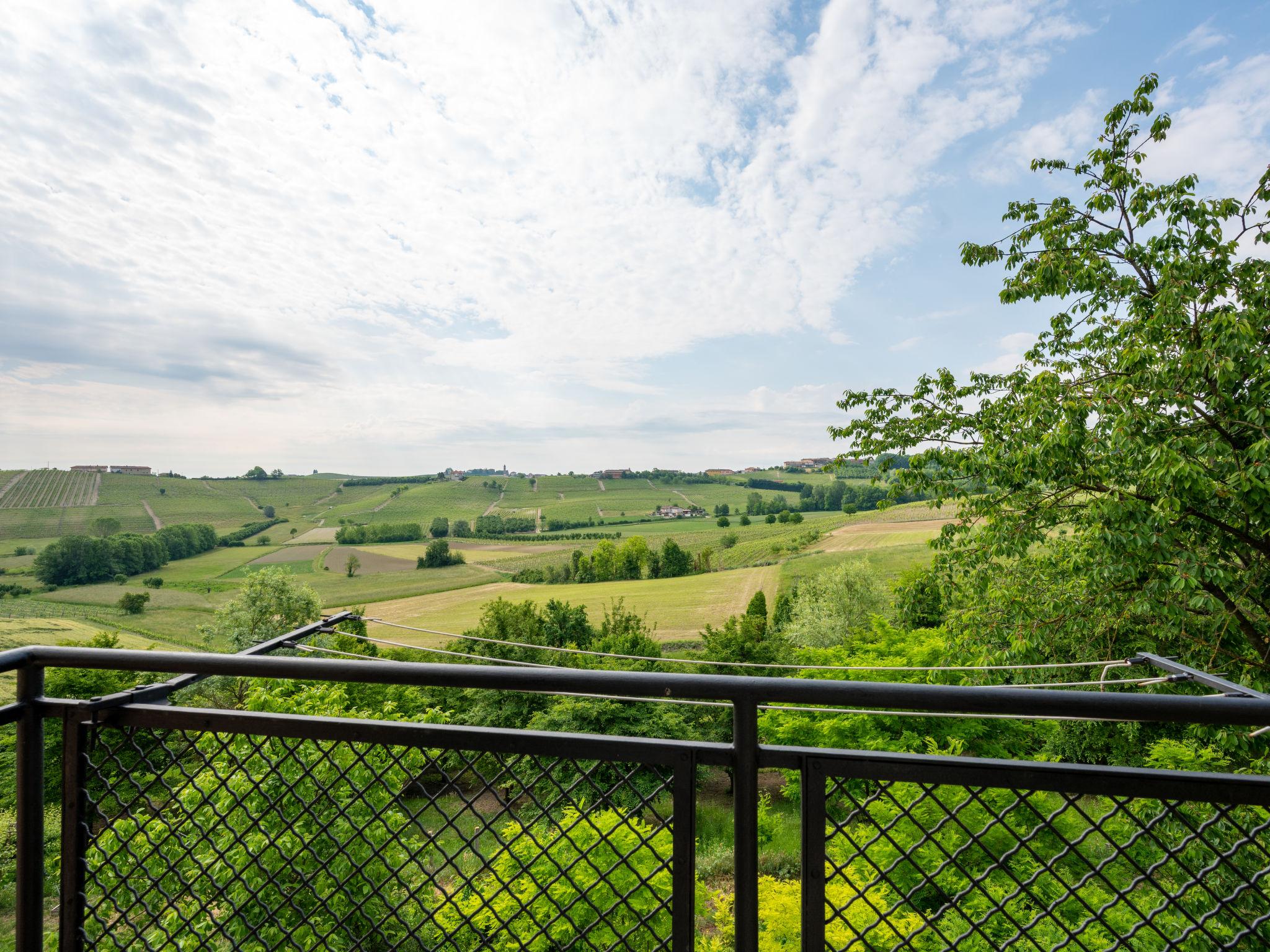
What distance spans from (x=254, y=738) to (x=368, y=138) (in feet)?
102

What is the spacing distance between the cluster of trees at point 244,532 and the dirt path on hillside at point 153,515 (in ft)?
10.0

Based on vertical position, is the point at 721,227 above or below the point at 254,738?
above

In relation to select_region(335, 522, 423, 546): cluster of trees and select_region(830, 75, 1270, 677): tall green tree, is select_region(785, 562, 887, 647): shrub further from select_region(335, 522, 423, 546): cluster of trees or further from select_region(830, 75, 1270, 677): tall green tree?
select_region(335, 522, 423, 546): cluster of trees

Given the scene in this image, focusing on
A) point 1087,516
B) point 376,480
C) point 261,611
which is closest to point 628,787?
point 1087,516

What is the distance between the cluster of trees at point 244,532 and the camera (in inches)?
1391

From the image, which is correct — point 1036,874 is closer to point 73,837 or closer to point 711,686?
point 711,686

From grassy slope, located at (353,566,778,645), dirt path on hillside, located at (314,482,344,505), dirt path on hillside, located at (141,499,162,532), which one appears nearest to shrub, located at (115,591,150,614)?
A: dirt path on hillside, located at (141,499,162,532)

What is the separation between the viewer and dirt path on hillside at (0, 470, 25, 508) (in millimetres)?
29256

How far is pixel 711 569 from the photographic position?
33.3 m

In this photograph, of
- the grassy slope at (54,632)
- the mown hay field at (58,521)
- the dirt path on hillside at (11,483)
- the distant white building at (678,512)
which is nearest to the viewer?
the grassy slope at (54,632)

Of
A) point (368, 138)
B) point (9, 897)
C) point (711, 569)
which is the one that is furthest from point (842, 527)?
point (9, 897)

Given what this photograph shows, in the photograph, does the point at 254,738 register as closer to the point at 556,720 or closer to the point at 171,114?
the point at 556,720

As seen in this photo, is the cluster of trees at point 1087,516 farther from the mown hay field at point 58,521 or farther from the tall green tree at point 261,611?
the mown hay field at point 58,521

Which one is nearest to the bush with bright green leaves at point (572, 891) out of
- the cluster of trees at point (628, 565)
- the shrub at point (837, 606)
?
the shrub at point (837, 606)
